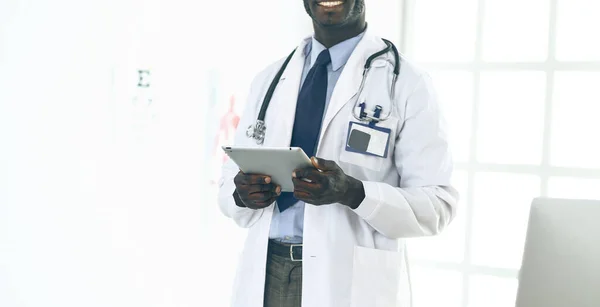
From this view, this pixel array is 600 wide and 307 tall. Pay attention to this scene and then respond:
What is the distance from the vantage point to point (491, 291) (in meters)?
2.82

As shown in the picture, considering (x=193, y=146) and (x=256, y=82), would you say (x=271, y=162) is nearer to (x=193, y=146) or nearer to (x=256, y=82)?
(x=256, y=82)

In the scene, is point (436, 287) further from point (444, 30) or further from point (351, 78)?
point (351, 78)

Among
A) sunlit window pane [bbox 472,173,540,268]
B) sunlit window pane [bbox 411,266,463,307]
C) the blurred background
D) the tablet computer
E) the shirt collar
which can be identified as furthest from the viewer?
sunlit window pane [bbox 411,266,463,307]

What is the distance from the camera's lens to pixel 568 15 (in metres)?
2.64

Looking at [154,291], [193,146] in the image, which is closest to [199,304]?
[154,291]

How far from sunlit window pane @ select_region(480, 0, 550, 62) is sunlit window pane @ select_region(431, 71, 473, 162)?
0.49 ft

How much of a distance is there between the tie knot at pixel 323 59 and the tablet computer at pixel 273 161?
1.20 feet

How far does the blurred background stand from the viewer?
1.81m

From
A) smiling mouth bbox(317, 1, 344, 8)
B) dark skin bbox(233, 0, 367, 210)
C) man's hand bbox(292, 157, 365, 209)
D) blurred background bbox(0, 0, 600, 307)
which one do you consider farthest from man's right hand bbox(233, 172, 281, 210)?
blurred background bbox(0, 0, 600, 307)

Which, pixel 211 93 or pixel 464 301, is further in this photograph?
pixel 464 301

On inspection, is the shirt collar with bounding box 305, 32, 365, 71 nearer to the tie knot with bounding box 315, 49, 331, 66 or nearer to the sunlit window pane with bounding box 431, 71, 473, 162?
the tie knot with bounding box 315, 49, 331, 66

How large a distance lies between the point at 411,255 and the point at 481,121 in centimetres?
67

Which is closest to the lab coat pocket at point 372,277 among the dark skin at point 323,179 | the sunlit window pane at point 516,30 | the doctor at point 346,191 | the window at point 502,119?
the doctor at point 346,191

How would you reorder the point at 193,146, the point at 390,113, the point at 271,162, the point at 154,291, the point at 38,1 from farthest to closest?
the point at 193,146, the point at 154,291, the point at 38,1, the point at 390,113, the point at 271,162
